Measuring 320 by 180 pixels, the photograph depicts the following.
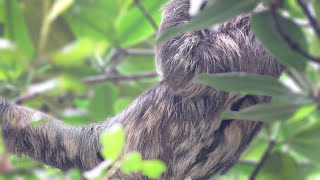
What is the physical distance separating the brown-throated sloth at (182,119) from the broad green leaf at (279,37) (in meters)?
1.10

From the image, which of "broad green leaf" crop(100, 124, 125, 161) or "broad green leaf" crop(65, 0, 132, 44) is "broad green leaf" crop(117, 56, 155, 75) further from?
"broad green leaf" crop(100, 124, 125, 161)

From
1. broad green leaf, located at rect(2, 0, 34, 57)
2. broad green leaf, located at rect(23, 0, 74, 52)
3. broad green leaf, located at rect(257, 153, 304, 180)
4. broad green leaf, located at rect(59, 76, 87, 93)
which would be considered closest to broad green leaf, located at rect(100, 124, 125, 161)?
broad green leaf, located at rect(59, 76, 87, 93)

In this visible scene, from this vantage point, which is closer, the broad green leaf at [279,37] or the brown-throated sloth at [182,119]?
the broad green leaf at [279,37]

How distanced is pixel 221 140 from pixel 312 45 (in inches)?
32.4

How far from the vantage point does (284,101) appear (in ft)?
7.40

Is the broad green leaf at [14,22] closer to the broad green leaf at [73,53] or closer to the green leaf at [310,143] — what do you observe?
the broad green leaf at [73,53]

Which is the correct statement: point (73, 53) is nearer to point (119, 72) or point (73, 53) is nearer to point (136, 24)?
point (136, 24)

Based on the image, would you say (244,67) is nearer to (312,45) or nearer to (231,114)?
(312,45)

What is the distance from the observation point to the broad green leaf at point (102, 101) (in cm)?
423

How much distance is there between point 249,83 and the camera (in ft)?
7.68

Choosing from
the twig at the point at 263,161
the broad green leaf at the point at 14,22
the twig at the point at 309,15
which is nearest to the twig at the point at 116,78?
the broad green leaf at the point at 14,22

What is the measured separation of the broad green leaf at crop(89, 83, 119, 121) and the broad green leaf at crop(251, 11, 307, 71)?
199cm

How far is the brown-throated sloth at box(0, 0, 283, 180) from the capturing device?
11.5 ft

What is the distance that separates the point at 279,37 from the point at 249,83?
20cm
